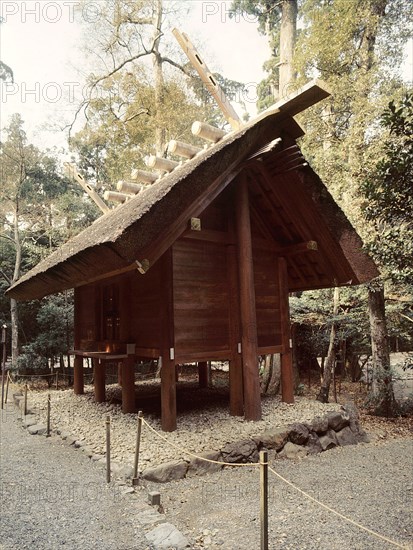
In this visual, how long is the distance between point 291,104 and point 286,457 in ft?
17.9

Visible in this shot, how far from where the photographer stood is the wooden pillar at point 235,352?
698cm

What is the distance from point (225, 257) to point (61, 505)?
459 cm

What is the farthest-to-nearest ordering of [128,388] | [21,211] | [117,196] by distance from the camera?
[21,211] → [117,196] → [128,388]

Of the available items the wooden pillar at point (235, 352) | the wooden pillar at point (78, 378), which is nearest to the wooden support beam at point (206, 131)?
the wooden pillar at point (235, 352)

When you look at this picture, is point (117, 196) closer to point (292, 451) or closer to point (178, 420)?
point (178, 420)

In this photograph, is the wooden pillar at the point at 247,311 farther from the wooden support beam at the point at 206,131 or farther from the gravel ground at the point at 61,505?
the gravel ground at the point at 61,505

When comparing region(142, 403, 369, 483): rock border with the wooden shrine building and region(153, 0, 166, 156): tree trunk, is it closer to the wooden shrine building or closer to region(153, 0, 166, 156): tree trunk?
the wooden shrine building

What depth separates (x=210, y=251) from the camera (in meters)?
7.17

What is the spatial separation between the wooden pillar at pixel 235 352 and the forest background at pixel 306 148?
2452 millimetres

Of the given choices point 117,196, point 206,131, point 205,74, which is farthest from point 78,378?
point 205,74

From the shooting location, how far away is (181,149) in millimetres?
7266

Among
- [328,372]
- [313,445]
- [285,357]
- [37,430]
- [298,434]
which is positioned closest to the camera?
[298,434]

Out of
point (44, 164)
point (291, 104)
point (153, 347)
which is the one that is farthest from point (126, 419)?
point (44, 164)

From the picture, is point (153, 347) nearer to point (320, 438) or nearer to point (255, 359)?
point (255, 359)
